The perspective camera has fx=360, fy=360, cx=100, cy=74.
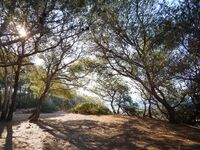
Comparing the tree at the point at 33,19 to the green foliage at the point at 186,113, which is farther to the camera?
the green foliage at the point at 186,113

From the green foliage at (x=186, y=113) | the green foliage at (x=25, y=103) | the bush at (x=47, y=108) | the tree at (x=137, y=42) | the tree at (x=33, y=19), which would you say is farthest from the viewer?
the green foliage at (x=25, y=103)

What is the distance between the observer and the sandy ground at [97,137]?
11.4 metres

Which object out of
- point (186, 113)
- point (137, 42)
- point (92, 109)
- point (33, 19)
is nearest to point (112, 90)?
point (92, 109)

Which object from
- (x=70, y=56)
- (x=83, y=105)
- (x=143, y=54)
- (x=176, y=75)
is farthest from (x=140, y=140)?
(x=83, y=105)

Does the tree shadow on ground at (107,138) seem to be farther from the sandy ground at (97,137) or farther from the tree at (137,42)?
the tree at (137,42)

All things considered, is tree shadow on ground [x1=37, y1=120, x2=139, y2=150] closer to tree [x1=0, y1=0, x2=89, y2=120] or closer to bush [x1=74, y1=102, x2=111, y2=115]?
tree [x1=0, y1=0, x2=89, y2=120]

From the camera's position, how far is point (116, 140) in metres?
12.5

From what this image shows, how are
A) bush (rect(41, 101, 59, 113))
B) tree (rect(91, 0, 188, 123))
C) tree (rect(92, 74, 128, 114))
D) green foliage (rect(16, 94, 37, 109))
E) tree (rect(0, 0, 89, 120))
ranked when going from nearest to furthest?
tree (rect(0, 0, 89, 120))
tree (rect(91, 0, 188, 123))
tree (rect(92, 74, 128, 114))
bush (rect(41, 101, 59, 113))
green foliage (rect(16, 94, 37, 109))

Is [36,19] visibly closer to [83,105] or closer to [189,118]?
[189,118]

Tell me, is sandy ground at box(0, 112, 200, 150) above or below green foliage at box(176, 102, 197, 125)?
below

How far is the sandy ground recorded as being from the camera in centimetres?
1137

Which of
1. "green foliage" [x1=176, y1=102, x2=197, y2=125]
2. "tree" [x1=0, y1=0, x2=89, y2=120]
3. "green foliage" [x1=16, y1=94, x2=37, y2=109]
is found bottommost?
"green foliage" [x1=176, y1=102, x2=197, y2=125]

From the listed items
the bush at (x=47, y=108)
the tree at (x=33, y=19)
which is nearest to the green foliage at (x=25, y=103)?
the bush at (x=47, y=108)

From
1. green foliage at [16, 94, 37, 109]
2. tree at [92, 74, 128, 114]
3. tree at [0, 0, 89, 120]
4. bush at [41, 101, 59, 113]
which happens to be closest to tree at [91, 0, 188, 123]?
tree at [0, 0, 89, 120]
